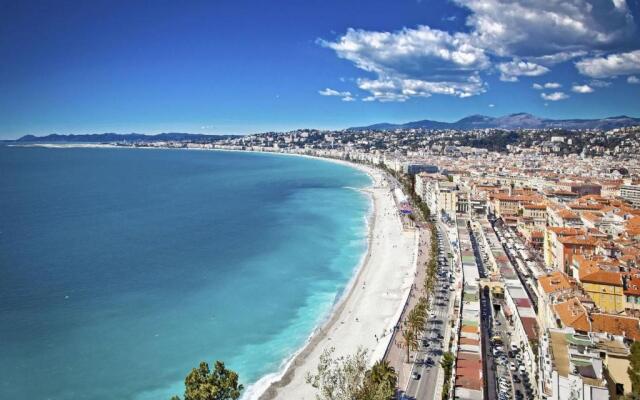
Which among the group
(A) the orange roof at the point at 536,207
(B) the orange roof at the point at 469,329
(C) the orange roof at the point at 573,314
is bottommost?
(B) the orange roof at the point at 469,329

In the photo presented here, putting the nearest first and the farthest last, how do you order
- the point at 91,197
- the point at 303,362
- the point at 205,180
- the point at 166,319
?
the point at 303,362
the point at 166,319
the point at 91,197
the point at 205,180

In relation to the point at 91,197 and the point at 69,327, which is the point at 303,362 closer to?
the point at 69,327

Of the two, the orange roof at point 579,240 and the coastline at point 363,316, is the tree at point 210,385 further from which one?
the orange roof at point 579,240

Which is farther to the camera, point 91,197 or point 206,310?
point 91,197

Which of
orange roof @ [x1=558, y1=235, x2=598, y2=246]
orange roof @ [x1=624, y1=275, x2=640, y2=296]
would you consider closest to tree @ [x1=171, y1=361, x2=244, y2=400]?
orange roof @ [x1=624, y1=275, x2=640, y2=296]

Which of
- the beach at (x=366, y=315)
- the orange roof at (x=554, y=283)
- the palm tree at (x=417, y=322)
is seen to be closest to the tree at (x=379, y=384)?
the beach at (x=366, y=315)

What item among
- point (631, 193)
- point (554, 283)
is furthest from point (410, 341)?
point (631, 193)

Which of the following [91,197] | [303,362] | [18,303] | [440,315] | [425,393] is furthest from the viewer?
[91,197]

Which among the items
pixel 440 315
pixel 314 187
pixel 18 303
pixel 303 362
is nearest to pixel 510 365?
pixel 440 315
